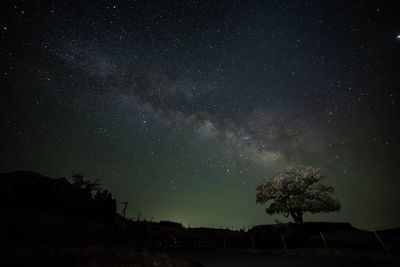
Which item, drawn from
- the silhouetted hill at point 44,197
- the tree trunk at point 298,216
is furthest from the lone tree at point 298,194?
the silhouetted hill at point 44,197

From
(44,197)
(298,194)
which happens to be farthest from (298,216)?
(44,197)

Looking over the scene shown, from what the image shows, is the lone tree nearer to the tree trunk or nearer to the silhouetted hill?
the tree trunk

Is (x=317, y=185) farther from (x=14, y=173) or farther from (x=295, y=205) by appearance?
(x=14, y=173)

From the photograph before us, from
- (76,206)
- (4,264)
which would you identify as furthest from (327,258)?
(76,206)

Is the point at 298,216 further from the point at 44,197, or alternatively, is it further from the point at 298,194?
the point at 44,197

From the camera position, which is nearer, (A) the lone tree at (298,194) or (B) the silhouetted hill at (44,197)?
(B) the silhouetted hill at (44,197)

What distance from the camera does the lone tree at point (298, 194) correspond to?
37.0 metres

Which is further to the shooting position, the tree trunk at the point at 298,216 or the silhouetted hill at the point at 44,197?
the tree trunk at the point at 298,216

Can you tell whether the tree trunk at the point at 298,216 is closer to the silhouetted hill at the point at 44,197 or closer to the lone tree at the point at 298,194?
the lone tree at the point at 298,194

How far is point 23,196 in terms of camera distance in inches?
1183

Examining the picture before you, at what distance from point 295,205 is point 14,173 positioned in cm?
4210

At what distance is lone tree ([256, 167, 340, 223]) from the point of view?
37031mm

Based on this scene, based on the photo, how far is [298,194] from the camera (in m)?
38.6

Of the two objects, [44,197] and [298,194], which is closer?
[44,197]
